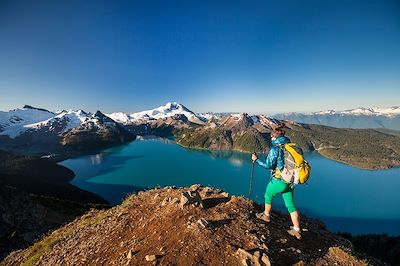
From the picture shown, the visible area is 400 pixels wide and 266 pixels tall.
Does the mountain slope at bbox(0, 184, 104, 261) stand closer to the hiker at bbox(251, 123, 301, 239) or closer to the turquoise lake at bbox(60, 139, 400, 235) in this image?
the hiker at bbox(251, 123, 301, 239)

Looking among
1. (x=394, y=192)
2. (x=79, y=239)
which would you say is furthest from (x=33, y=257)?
(x=394, y=192)

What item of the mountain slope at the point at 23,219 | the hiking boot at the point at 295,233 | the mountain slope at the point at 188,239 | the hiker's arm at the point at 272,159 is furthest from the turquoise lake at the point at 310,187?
the hiker's arm at the point at 272,159

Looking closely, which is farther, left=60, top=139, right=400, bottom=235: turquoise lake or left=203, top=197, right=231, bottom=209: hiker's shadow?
left=60, top=139, right=400, bottom=235: turquoise lake

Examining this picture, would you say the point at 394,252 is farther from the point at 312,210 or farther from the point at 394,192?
the point at 394,192

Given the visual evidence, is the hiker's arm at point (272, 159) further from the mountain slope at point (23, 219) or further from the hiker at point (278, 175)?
the mountain slope at point (23, 219)

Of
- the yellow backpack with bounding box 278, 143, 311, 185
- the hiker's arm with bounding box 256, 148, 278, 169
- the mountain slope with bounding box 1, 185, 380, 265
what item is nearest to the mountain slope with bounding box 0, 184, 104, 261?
the mountain slope with bounding box 1, 185, 380, 265

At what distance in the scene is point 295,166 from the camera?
9672 millimetres

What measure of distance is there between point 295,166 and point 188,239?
165 inches

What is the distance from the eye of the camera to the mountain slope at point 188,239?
8383 millimetres

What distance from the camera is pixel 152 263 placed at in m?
8.09

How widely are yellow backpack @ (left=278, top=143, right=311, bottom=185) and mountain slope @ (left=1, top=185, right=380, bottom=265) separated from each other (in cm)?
197

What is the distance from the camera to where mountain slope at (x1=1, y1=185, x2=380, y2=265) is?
8.38 meters

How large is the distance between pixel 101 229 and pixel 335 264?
28.3ft

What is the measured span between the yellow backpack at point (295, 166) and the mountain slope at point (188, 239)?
6.48ft
